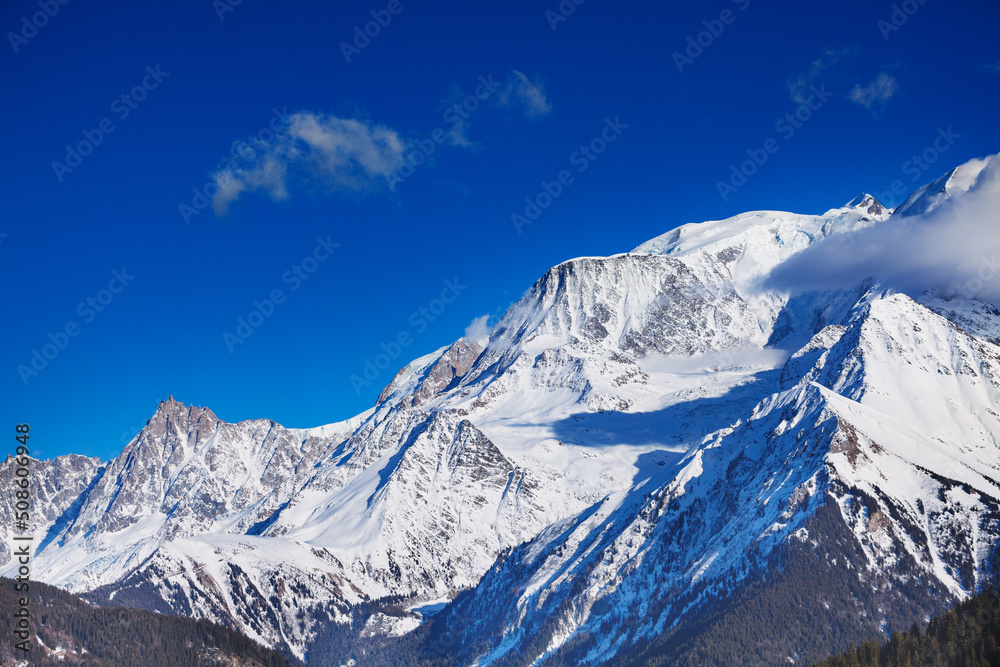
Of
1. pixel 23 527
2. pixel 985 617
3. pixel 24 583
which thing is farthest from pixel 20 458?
pixel 985 617

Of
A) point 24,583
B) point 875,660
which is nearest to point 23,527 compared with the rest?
point 24,583

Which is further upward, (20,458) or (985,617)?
(20,458)

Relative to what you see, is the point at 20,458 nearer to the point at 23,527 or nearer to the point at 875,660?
the point at 23,527

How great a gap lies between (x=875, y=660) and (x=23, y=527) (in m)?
161

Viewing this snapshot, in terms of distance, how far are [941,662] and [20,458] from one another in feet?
548

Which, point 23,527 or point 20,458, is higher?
point 20,458

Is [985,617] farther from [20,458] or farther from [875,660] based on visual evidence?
[20,458]

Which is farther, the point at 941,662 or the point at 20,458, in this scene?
the point at 941,662

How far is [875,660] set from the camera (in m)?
199

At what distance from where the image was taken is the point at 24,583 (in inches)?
5989

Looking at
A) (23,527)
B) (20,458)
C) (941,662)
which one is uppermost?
(20,458)

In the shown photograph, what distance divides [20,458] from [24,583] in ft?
126

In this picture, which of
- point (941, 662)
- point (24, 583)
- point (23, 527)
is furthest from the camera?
point (941, 662)

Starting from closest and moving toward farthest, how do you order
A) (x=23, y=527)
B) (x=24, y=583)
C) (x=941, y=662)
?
(x=23, y=527) → (x=24, y=583) → (x=941, y=662)
